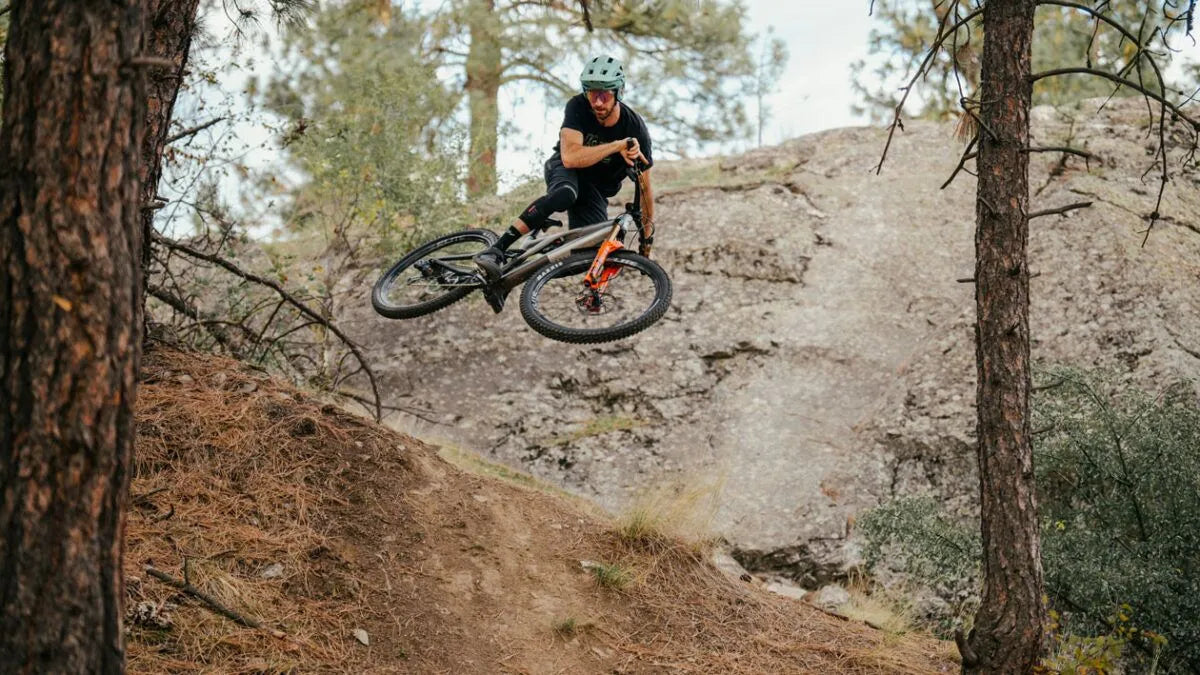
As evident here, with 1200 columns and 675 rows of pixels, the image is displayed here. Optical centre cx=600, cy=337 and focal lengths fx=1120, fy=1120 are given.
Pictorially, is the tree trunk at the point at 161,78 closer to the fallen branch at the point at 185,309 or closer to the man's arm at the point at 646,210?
the fallen branch at the point at 185,309

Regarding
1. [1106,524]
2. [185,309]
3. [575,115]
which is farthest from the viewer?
[1106,524]

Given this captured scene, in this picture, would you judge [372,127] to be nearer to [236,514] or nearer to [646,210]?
[646,210]

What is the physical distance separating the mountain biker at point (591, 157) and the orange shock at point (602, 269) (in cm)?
24

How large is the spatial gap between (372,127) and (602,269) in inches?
275

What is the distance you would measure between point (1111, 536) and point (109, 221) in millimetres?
8215

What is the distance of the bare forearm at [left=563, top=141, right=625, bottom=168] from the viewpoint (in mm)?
6809

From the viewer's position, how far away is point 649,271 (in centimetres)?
705

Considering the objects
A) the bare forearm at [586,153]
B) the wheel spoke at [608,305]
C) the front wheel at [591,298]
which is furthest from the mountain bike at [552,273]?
the wheel spoke at [608,305]

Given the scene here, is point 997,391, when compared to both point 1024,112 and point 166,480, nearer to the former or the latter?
point 1024,112

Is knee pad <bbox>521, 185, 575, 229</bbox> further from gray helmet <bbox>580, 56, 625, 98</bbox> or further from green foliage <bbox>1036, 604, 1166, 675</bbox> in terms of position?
green foliage <bbox>1036, 604, 1166, 675</bbox>

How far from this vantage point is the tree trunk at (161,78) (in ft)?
18.2

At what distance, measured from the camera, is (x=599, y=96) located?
6.77 metres

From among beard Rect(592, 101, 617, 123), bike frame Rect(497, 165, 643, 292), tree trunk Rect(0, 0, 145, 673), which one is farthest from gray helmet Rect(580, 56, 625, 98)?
tree trunk Rect(0, 0, 145, 673)

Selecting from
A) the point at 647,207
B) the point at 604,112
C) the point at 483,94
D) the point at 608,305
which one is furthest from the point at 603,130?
the point at 483,94
